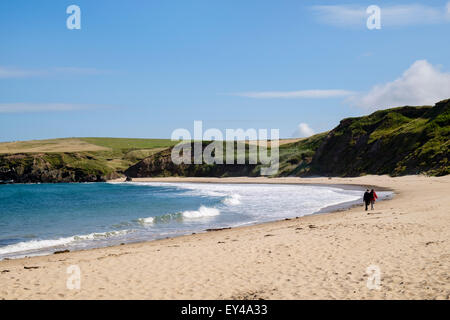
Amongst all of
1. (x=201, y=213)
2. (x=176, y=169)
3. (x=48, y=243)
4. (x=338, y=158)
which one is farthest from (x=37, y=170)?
(x=48, y=243)

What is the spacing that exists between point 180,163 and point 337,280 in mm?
116501

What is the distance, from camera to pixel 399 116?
→ 80188 mm

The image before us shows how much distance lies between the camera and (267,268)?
35.9 feet

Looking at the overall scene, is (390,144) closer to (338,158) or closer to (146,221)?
(338,158)

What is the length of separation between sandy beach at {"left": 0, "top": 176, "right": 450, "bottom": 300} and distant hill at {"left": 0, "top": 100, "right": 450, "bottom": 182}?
40.7 meters

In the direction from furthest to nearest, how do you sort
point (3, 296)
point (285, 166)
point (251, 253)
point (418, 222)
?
point (285, 166) < point (418, 222) < point (251, 253) < point (3, 296)

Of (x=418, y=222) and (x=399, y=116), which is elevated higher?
(x=399, y=116)
